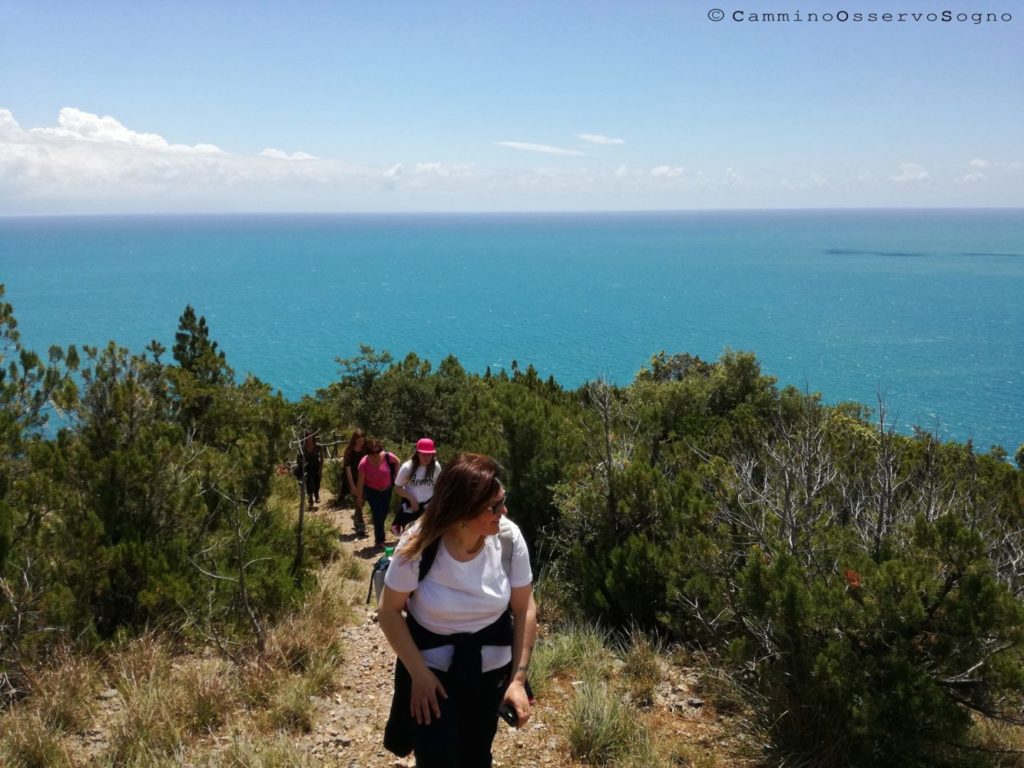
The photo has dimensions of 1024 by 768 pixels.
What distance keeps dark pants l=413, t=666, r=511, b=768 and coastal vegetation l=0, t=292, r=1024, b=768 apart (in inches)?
61.7

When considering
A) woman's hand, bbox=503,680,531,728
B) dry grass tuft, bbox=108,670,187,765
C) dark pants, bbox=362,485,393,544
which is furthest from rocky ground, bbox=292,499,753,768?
dark pants, bbox=362,485,393,544

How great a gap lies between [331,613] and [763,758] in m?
3.31

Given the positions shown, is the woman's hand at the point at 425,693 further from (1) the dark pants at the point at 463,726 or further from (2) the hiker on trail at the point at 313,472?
(2) the hiker on trail at the point at 313,472

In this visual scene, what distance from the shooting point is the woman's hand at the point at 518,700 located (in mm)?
2540

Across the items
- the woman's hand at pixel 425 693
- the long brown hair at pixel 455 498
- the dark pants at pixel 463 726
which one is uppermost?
the long brown hair at pixel 455 498

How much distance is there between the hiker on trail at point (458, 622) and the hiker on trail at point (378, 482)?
5.98m

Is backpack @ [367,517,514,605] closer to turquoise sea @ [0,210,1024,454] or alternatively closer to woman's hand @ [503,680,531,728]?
woman's hand @ [503,680,531,728]

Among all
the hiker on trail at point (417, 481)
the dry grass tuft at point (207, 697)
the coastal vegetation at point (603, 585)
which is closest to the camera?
the coastal vegetation at point (603, 585)

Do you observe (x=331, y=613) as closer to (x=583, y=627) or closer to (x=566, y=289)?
(x=583, y=627)

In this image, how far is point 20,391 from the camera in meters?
11.8

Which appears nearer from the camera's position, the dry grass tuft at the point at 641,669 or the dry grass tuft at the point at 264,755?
the dry grass tuft at the point at 264,755

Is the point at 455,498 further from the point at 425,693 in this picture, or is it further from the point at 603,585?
the point at 603,585

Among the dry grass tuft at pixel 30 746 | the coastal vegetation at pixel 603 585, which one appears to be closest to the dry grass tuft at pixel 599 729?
the coastal vegetation at pixel 603 585

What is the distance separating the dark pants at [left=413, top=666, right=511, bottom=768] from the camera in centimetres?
252
